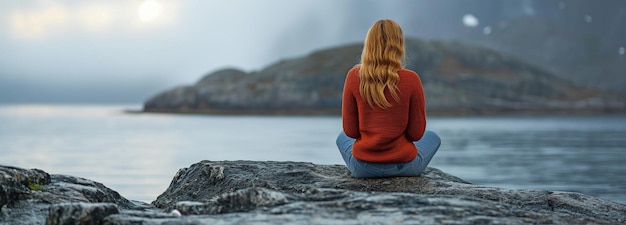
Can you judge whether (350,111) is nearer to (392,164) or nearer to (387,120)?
(387,120)

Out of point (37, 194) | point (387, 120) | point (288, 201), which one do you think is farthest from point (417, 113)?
point (37, 194)

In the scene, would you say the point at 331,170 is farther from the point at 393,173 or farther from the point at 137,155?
the point at 137,155

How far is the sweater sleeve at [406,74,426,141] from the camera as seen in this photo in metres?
9.29

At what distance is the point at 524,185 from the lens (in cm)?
3553

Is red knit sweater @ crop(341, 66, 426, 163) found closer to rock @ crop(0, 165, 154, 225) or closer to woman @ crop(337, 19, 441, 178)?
woman @ crop(337, 19, 441, 178)

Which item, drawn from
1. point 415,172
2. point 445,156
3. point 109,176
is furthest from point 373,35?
point 445,156

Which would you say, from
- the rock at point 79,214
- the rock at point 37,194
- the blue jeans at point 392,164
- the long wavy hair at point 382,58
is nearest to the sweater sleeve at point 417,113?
the long wavy hair at point 382,58

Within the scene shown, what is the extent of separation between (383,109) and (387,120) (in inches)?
5.9

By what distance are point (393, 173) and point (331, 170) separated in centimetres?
198

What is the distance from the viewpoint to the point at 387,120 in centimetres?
939

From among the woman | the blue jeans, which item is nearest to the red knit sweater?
the woman

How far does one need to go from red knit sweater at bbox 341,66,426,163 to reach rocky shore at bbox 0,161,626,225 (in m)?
0.50

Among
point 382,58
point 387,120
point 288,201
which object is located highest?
point 382,58

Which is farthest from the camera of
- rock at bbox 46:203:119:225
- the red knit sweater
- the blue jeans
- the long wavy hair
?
the blue jeans
